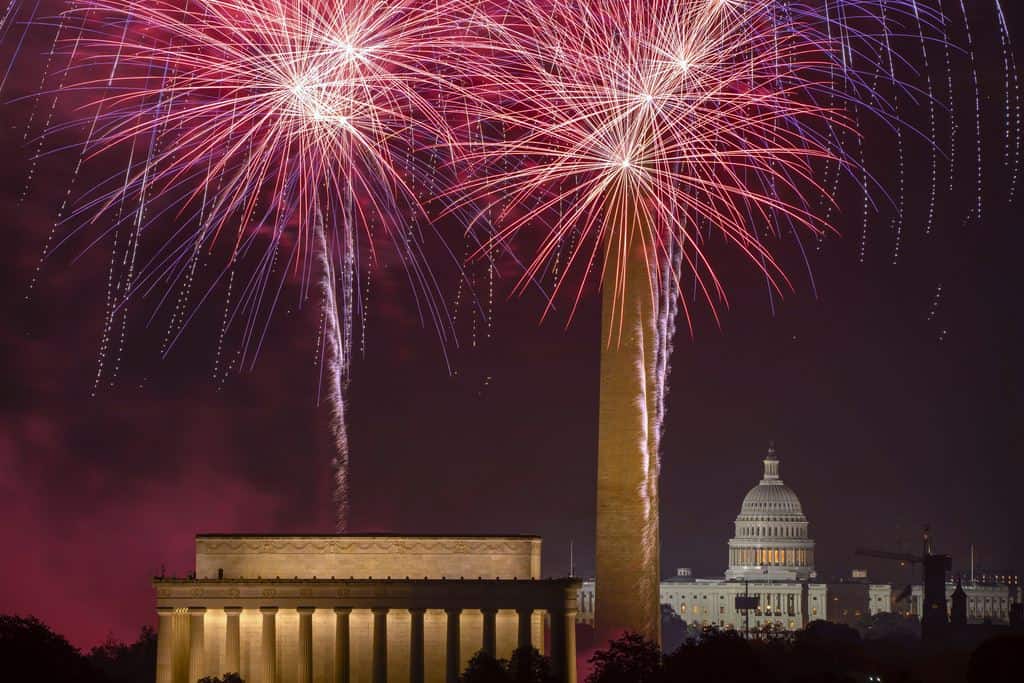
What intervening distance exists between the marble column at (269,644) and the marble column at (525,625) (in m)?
15.8

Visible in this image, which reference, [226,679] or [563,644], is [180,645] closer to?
[226,679]

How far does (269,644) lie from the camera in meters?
134

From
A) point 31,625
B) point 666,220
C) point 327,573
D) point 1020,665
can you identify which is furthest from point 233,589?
point 1020,665

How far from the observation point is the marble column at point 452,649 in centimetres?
13275

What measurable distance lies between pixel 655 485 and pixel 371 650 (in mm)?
22041

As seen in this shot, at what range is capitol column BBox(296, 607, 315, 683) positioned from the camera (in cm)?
13412

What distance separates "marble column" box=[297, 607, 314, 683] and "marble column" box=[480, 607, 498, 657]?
1105cm

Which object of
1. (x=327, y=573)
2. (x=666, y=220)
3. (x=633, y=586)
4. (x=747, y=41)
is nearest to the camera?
(x=747, y=41)

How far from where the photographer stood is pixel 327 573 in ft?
456

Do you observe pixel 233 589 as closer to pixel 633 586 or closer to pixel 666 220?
pixel 633 586

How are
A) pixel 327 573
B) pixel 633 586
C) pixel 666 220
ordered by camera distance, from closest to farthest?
pixel 666 220, pixel 633 586, pixel 327 573

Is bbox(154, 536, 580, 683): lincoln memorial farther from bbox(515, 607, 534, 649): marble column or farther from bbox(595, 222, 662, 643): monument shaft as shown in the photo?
bbox(595, 222, 662, 643): monument shaft

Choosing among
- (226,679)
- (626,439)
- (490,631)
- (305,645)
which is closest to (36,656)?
(226,679)

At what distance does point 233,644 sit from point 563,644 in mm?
21092
